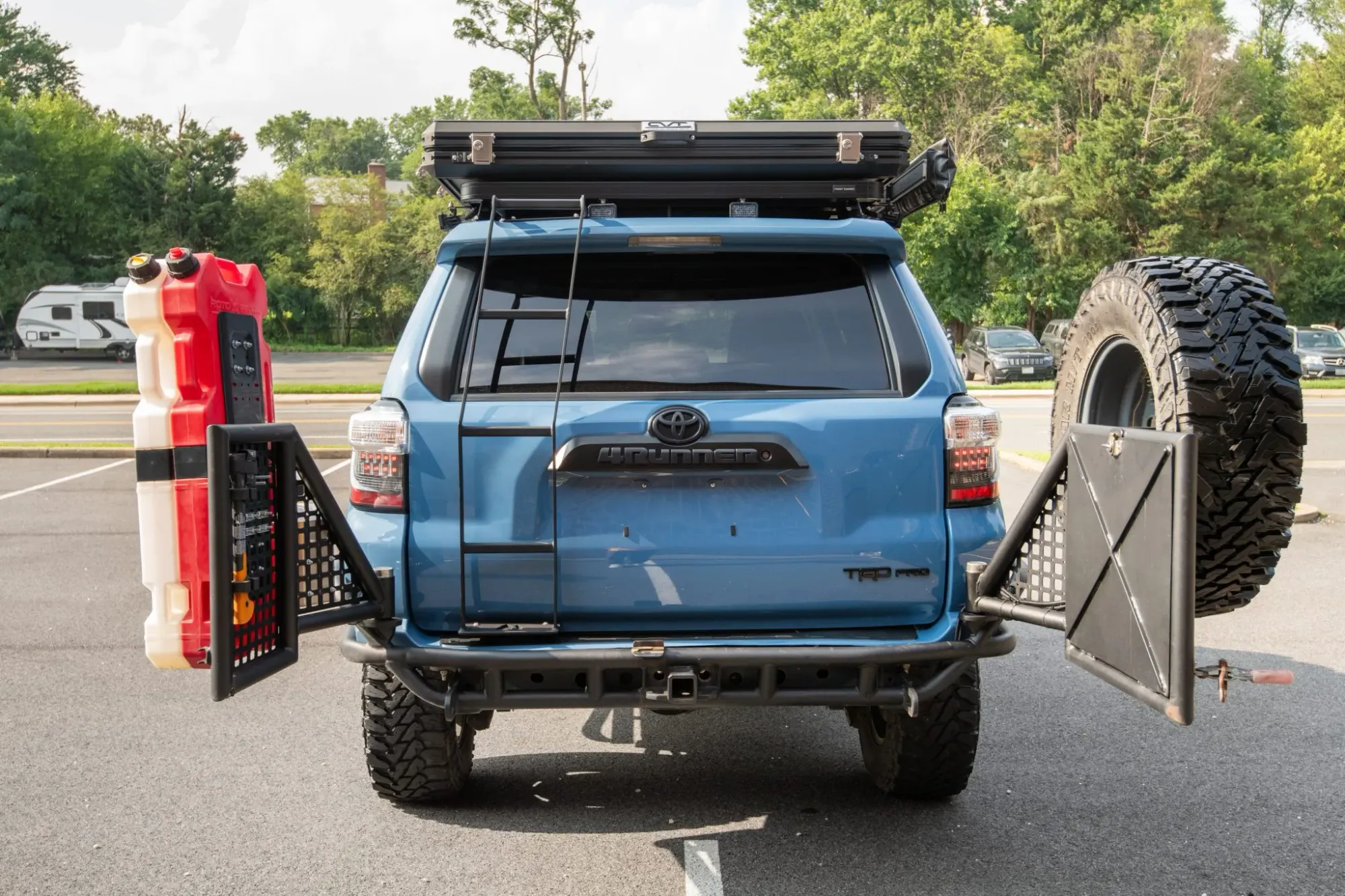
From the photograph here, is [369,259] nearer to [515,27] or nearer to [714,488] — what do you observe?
[515,27]

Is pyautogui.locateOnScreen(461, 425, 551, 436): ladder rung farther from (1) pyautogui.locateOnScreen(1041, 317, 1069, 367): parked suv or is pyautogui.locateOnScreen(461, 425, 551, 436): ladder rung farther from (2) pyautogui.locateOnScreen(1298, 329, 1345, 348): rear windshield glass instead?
(2) pyautogui.locateOnScreen(1298, 329, 1345, 348): rear windshield glass

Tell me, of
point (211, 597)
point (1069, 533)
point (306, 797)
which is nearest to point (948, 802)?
point (1069, 533)

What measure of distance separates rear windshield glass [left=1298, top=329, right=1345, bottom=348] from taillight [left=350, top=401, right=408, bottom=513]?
3738 centimetres

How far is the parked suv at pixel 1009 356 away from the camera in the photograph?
31.5 metres

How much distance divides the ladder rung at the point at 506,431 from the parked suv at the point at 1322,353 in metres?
36.0

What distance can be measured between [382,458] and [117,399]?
25.2 metres

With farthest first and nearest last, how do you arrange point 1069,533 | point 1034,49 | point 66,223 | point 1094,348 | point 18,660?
point 1034,49, point 66,223, point 18,660, point 1094,348, point 1069,533

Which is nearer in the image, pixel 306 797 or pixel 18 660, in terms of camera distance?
pixel 306 797

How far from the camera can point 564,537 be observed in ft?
11.7

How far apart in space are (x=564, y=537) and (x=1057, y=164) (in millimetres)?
50928

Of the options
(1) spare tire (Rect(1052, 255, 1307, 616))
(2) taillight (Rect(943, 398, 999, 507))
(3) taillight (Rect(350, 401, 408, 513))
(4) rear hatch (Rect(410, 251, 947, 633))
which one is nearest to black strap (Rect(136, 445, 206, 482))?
(3) taillight (Rect(350, 401, 408, 513))

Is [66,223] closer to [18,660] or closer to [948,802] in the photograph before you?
[18,660]

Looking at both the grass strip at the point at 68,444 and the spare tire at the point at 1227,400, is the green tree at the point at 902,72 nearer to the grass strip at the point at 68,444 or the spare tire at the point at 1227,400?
the grass strip at the point at 68,444

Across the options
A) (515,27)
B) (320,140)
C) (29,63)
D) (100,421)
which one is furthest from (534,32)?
(320,140)
